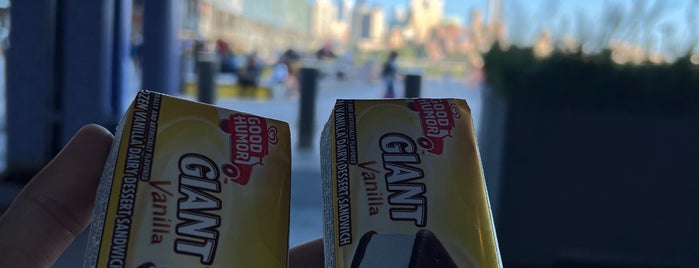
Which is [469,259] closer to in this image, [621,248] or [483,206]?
[483,206]

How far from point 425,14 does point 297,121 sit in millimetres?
1433

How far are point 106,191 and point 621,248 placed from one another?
2.65 meters

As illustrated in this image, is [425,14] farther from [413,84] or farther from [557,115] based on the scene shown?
[557,115]

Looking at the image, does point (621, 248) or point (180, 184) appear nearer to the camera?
point (180, 184)

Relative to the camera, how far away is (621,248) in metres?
2.88

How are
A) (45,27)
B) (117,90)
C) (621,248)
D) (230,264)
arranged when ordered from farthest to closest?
(117,90) < (45,27) < (621,248) < (230,264)

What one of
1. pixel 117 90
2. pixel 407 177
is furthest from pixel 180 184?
pixel 117 90

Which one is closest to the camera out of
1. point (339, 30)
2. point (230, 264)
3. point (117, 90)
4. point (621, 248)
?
point (230, 264)

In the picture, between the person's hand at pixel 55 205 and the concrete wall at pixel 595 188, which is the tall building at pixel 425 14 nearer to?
the concrete wall at pixel 595 188

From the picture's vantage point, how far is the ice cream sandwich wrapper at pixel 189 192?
60 centimetres

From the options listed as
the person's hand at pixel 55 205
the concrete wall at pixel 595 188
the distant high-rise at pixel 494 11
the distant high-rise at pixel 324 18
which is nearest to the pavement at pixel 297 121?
the person's hand at pixel 55 205

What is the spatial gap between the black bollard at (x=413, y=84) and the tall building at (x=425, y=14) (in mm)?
1505

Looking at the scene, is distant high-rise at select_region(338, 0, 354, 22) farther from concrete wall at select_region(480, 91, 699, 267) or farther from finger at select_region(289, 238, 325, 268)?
finger at select_region(289, 238, 325, 268)

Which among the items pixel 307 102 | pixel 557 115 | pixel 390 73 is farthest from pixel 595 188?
pixel 390 73
